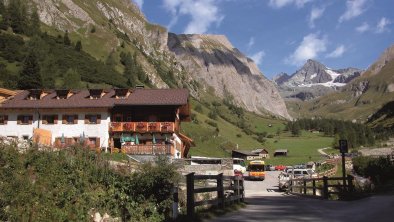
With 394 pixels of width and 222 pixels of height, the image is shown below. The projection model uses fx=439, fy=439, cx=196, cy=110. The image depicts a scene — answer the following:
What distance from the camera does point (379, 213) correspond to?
14.8 meters

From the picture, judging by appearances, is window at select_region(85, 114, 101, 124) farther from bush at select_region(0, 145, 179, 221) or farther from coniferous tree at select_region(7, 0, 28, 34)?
coniferous tree at select_region(7, 0, 28, 34)

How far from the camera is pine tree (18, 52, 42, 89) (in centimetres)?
8275

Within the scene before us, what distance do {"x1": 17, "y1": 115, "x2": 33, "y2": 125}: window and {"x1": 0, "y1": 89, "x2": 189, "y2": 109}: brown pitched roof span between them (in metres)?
1.32

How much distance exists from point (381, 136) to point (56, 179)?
18520cm

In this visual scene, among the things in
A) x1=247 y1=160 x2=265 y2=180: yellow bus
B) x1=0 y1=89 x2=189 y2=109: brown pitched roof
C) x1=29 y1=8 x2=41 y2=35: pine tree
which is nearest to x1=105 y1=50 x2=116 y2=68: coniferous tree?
x1=29 y1=8 x2=41 y2=35: pine tree

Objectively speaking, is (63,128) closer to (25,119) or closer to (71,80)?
(25,119)

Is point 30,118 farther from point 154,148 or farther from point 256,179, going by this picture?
point 256,179

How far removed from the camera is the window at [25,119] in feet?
178

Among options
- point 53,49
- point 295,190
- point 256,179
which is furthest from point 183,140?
point 53,49

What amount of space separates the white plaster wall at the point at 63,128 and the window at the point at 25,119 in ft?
1.23

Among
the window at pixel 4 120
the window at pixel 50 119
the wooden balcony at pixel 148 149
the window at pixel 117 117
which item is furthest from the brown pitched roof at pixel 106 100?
the wooden balcony at pixel 148 149

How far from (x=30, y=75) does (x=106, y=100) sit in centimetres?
3614

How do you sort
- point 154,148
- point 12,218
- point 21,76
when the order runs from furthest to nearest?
point 21,76 < point 154,148 < point 12,218

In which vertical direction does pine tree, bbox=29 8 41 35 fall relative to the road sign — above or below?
above
